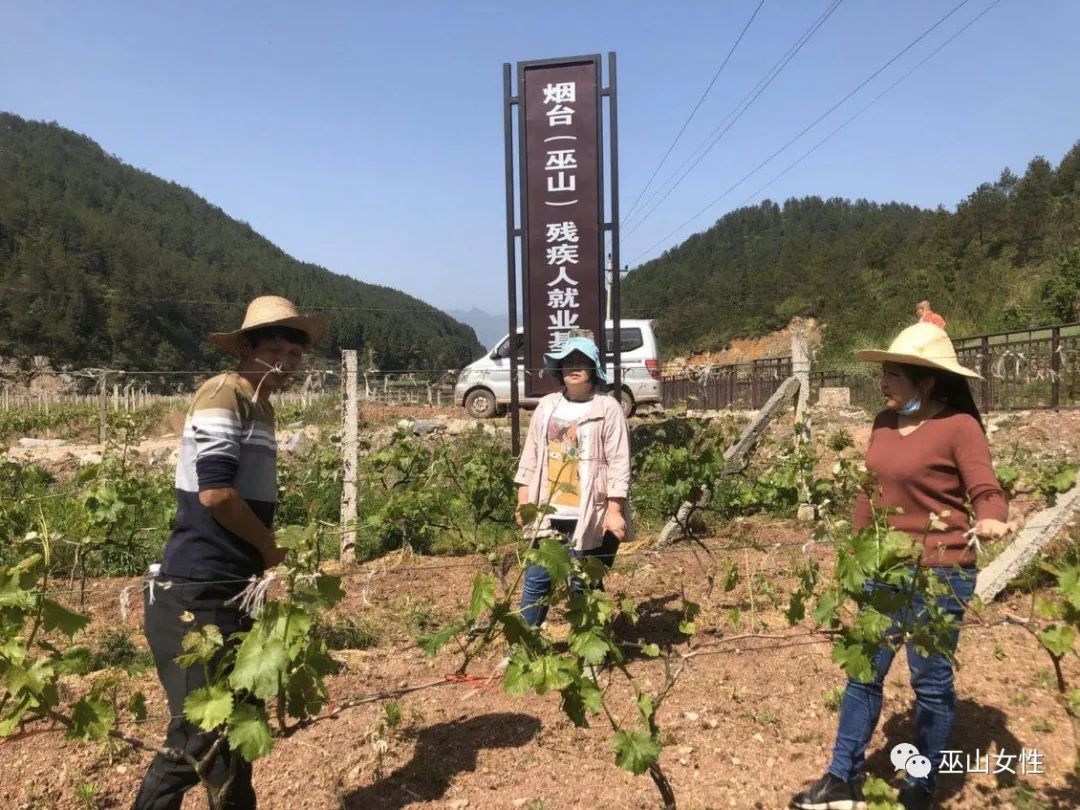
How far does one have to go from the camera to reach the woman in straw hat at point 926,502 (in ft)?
6.54

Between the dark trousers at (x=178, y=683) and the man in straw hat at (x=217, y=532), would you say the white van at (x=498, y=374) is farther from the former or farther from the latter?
the dark trousers at (x=178, y=683)

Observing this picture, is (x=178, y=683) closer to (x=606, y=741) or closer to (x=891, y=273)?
(x=606, y=741)

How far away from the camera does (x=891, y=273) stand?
49.8 meters

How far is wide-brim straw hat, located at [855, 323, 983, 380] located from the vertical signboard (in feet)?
13.4

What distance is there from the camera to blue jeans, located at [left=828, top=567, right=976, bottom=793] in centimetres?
200

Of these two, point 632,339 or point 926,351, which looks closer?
point 926,351


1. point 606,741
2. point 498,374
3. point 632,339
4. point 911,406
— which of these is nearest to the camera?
point 911,406

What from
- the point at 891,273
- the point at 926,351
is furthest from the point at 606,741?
the point at 891,273

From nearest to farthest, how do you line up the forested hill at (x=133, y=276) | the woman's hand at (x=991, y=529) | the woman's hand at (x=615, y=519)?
1. the woman's hand at (x=991, y=529)
2. the woman's hand at (x=615, y=519)
3. the forested hill at (x=133, y=276)

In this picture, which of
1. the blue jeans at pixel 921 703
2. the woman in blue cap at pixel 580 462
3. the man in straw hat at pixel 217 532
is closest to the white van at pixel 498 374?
the woman in blue cap at pixel 580 462

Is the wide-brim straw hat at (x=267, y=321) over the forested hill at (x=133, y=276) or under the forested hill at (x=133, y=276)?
under

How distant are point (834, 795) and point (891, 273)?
54046mm

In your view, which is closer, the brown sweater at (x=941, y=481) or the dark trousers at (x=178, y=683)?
the dark trousers at (x=178, y=683)

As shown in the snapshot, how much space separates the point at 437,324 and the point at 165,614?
127025 mm
